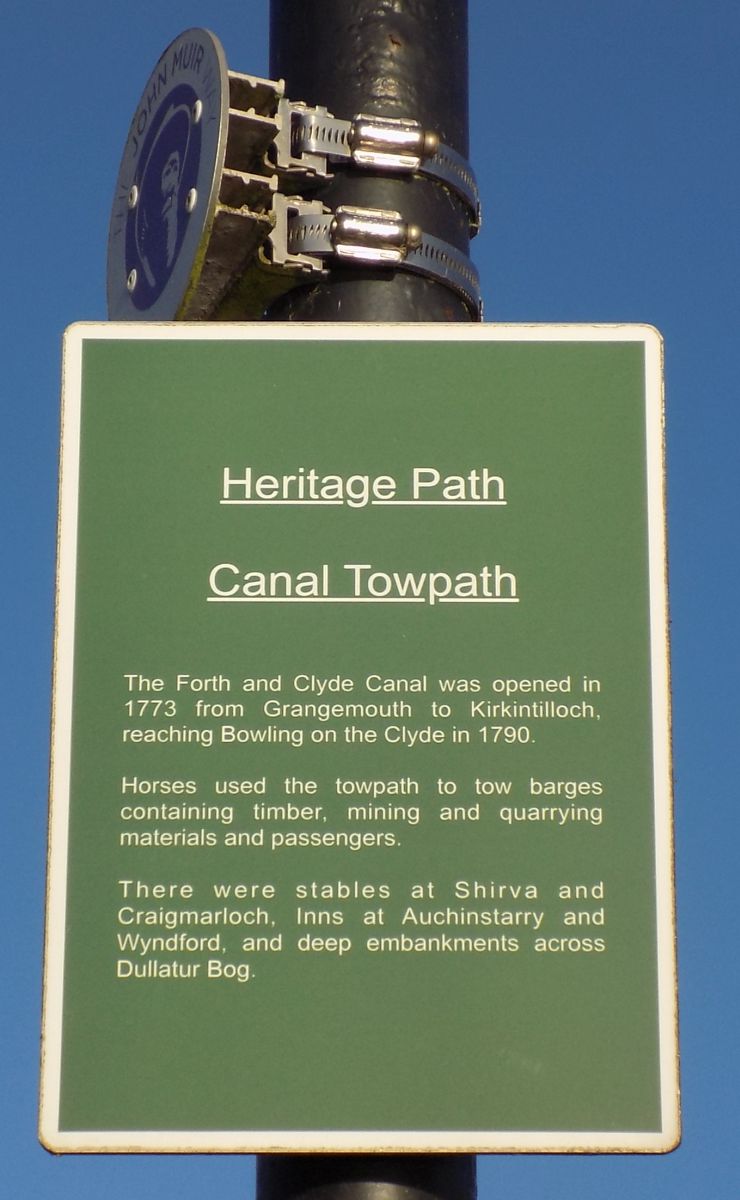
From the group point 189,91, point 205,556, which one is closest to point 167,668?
point 205,556

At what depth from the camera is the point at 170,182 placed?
4.81m

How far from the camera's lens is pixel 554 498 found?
4.02 m

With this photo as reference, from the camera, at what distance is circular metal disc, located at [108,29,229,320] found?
4.48 meters

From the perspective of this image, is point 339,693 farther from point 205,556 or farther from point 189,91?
point 189,91

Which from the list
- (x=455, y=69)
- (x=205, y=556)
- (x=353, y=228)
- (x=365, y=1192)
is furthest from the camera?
(x=455, y=69)

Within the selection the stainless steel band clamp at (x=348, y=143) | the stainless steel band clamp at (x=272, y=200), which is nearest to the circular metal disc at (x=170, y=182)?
the stainless steel band clamp at (x=272, y=200)

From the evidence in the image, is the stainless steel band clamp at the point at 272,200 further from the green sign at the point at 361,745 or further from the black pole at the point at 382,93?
the green sign at the point at 361,745

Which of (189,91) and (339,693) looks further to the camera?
(189,91)

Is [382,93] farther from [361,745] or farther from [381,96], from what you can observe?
[361,745]

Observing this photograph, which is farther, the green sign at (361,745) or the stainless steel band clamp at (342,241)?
the stainless steel band clamp at (342,241)

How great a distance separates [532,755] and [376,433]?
0.73 m

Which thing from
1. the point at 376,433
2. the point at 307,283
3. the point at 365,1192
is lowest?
the point at 365,1192

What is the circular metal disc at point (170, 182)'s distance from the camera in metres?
4.48

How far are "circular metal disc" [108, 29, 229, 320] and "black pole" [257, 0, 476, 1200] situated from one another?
210 millimetres
